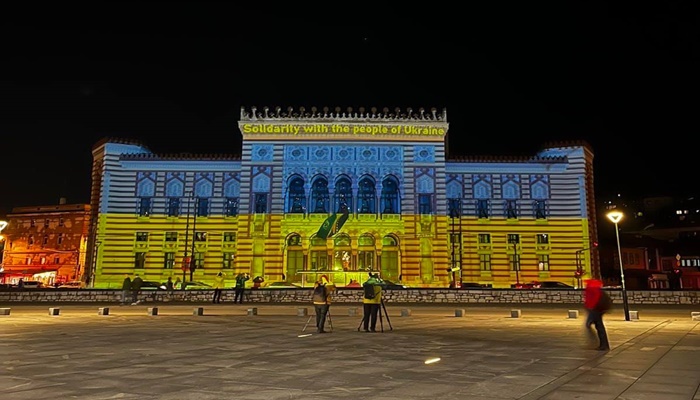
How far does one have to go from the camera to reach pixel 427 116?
48.9 metres

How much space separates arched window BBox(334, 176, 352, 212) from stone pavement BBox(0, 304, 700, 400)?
97.7ft

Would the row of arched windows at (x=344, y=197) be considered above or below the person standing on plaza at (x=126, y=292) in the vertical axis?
above

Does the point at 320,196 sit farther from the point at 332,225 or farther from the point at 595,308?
the point at 595,308

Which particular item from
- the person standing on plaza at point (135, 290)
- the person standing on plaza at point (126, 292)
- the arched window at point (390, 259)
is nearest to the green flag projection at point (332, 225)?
the arched window at point (390, 259)

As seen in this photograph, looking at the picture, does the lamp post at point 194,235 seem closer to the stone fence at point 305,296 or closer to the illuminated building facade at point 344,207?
the illuminated building facade at point 344,207

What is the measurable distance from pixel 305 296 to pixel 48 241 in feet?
190

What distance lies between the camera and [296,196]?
158 feet

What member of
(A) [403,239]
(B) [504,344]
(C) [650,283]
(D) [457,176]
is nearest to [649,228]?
(C) [650,283]

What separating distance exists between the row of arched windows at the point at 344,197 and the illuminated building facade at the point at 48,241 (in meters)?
39.6

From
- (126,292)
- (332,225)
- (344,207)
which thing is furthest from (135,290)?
(344,207)

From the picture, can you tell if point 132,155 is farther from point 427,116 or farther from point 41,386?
point 41,386

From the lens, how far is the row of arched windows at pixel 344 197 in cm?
4731

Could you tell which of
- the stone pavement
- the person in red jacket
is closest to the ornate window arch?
A: the stone pavement

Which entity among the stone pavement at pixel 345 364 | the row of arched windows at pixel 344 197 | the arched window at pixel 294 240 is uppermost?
the row of arched windows at pixel 344 197
